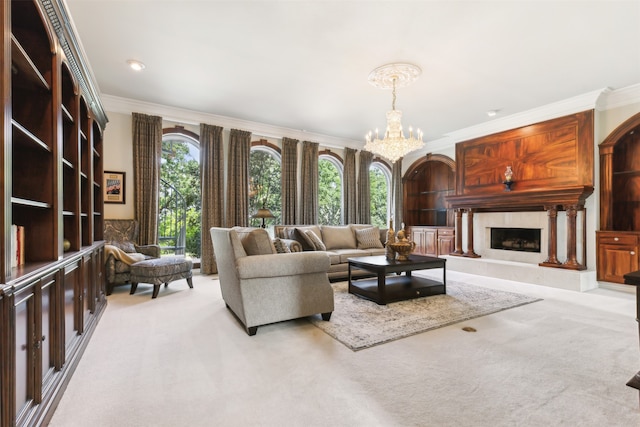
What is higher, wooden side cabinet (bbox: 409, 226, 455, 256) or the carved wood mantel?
the carved wood mantel

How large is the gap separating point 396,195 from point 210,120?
4.84 m

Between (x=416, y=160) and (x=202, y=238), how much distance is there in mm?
5469

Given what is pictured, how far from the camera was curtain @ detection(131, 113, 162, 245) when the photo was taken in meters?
5.00

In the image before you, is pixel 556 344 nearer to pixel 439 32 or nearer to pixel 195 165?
pixel 439 32

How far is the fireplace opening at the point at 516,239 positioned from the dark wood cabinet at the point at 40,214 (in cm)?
651

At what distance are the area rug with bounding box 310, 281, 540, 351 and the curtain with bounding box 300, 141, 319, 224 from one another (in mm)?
2508

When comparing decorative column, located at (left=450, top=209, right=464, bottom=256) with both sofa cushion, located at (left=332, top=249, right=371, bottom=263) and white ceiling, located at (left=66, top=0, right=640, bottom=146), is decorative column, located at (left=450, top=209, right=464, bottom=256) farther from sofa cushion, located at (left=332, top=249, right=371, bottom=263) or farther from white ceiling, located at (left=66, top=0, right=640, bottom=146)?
sofa cushion, located at (left=332, top=249, right=371, bottom=263)

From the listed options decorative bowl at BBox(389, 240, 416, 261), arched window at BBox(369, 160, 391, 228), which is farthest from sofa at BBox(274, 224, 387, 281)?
arched window at BBox(369, 160, 391, 228)

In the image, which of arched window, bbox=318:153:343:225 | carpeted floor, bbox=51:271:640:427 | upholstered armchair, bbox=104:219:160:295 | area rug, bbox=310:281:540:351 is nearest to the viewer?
carpeted floor, bbox=51:271:640:427

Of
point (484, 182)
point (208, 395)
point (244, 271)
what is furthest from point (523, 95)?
point (208, 395)

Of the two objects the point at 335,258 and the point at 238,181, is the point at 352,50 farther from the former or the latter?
the point at 238,181

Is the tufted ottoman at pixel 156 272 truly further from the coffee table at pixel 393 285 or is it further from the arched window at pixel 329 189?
the arched window at pixel 329 189

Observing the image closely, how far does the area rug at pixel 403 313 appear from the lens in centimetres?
269

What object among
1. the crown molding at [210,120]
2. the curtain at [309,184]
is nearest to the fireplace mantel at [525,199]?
the curtain at [309,184]
